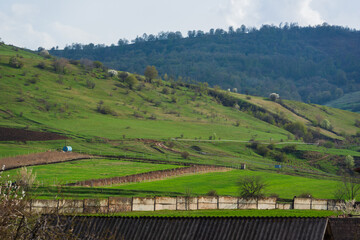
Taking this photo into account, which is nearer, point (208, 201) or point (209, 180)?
point (208, 201)

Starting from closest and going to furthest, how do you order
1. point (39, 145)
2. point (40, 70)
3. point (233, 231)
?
point (233, 231) < point (39, 145) < point (40, 70)

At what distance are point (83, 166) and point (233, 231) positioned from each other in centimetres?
7555

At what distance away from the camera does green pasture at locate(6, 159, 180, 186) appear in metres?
80.5

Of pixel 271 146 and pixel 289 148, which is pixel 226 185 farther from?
pixel 289 148

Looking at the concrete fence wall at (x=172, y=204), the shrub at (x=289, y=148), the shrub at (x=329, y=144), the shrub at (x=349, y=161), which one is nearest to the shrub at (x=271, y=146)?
the shrub at (x=289, y=148)

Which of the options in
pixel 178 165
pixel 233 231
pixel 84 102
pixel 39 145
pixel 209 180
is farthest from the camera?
pixel 84 102

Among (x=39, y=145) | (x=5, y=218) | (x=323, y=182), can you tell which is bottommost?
(x=39, y=145)

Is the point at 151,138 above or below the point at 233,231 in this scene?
below

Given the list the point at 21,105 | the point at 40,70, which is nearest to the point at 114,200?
the point at 21,105

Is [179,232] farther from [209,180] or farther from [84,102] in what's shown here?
[84,102]

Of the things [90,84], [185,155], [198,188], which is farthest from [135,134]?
[198,188]

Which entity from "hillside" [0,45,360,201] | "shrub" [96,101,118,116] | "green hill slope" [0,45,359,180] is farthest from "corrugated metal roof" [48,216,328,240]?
"shrub" [96,101,118,116]

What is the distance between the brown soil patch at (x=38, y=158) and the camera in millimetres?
93519

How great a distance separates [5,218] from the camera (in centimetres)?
1739
